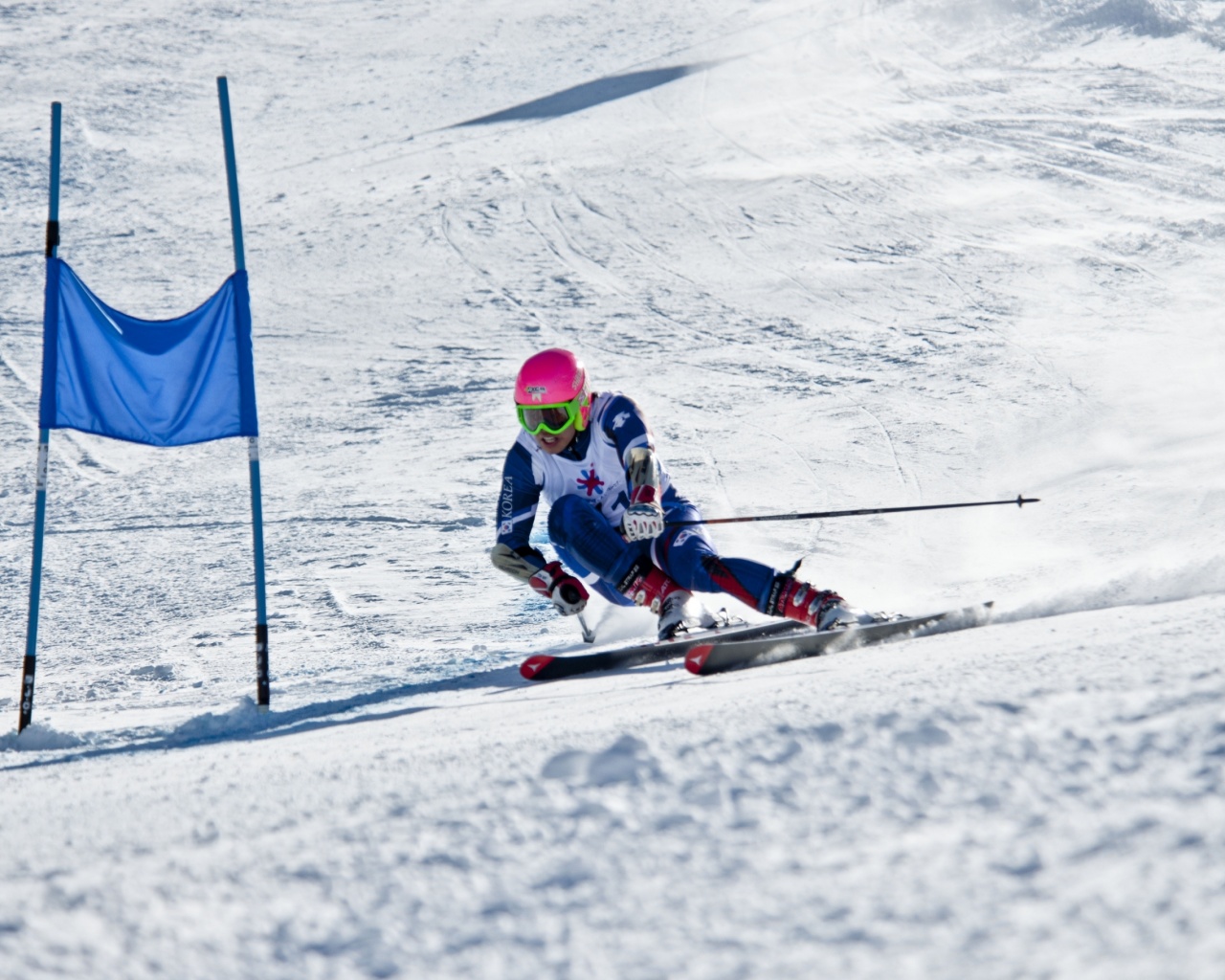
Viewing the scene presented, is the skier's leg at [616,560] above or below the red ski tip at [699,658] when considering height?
above

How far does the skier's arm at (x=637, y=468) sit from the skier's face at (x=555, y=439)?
15cm

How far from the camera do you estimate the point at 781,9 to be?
20.9 m

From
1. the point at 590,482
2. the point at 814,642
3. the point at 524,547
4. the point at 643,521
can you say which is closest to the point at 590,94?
the point at 590,482

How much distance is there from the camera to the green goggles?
5055mm

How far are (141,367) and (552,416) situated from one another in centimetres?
153

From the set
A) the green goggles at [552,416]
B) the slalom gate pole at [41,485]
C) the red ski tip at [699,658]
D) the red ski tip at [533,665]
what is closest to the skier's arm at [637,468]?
the green goggles at [552,416]

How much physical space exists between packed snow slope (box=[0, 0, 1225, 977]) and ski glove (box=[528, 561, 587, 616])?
1.37 feet

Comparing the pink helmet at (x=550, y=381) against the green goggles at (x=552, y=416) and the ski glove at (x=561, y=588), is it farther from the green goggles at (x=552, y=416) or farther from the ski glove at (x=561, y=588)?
the ski glove at (x=561, y=588)

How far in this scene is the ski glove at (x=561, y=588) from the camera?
5.02 metres

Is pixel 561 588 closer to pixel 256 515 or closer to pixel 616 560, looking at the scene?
pixel 616 560

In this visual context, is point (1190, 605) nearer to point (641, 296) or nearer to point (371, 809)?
point (371, 809)

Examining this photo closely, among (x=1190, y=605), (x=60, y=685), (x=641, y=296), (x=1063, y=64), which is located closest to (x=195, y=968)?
(x=1190, y=605)

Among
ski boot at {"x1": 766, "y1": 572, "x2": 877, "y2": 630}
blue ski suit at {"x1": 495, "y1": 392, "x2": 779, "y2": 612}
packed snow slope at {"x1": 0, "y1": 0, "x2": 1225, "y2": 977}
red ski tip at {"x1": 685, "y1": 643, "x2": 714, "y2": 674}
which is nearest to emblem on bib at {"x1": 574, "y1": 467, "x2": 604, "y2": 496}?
blue ski suit at {"x1": 495, "y1": 392, "x2": 779, "y2": 612}

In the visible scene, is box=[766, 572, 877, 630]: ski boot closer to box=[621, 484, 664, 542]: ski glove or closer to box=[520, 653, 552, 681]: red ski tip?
box=[621, 484, 664, 542]: ski glove
